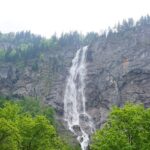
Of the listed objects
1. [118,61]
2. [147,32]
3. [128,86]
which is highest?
[147,32]

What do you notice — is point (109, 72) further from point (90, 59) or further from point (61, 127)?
point (61, 127)

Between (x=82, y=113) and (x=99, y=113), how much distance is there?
244 inches

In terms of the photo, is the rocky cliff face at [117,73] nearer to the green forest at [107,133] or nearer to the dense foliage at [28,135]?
the dense foliage at [28,135]

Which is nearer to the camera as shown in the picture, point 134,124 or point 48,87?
point 134,124

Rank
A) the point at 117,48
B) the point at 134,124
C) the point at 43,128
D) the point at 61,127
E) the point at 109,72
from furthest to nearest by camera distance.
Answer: the point at 117,48, the point at 109,72, the point at 61,127, the point at 43,128, the point at 134,124

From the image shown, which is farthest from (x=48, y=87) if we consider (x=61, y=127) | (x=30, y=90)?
(x=61, y=127)

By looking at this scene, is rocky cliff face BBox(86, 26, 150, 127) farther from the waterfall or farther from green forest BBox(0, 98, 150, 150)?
green forest BBox(0, 98, 150, 150)

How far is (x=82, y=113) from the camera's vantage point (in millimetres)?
125750

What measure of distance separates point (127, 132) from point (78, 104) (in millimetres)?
95916

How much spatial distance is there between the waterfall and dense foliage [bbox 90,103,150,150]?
213 ft

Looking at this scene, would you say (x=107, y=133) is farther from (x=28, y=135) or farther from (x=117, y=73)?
(x=117, y=73)

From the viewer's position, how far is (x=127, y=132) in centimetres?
3541

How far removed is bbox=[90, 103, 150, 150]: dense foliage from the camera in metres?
34.0

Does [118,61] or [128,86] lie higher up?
[118,61]
